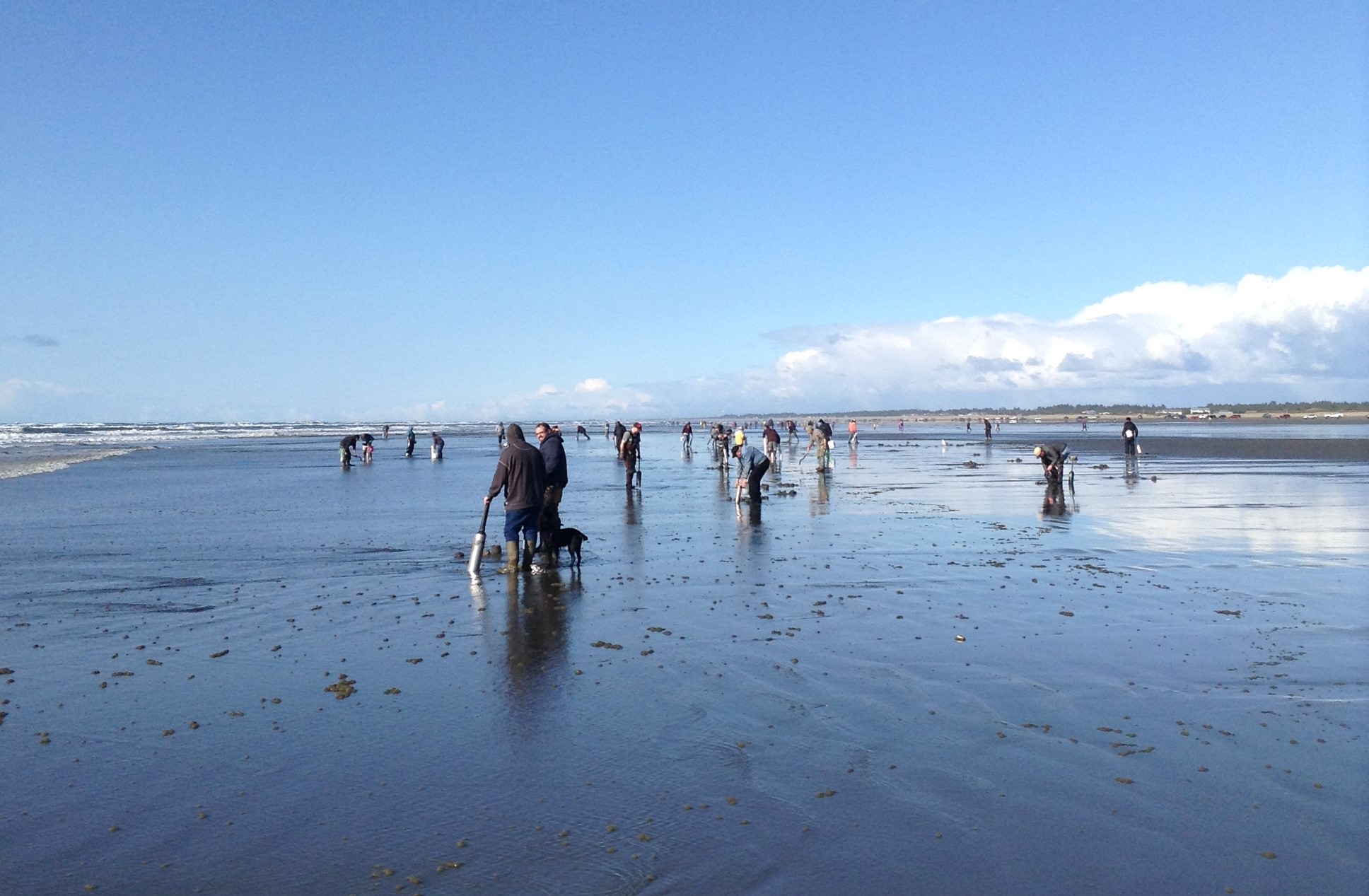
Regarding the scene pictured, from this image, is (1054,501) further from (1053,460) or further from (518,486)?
(518,486)

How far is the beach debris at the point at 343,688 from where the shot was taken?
8633 millimetres

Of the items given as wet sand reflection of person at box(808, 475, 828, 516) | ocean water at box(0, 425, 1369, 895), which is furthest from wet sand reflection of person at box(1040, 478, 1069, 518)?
wet sand reflection of person at box(808, 475, 828, 516)

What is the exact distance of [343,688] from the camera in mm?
8789

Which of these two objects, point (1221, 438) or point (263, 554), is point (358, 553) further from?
point (1221, 438)

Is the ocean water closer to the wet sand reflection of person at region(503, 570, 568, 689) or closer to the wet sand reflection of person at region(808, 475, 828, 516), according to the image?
the wet sand reflection of person at region(503, 570, 568, 689)

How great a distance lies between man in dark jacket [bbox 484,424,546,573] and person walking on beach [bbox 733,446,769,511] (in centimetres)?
951

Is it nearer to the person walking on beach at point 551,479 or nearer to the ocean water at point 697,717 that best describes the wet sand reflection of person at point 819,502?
the ocean water at point 697,717

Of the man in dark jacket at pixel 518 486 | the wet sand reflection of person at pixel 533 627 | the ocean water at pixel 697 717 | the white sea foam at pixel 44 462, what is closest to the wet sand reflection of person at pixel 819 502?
the ocean water at pixel 697 717

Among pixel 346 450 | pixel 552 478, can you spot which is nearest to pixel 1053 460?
pixel 552 478

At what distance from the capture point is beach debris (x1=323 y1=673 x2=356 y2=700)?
863 centimetres

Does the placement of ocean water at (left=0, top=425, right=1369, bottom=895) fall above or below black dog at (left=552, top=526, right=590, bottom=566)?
below

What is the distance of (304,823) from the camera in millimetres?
5914

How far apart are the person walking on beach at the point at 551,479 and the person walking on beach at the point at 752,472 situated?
807 centimetres

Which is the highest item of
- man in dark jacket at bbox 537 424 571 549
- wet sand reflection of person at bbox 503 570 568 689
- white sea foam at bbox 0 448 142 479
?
man in dark jacket at bbox 537 424 571 549
